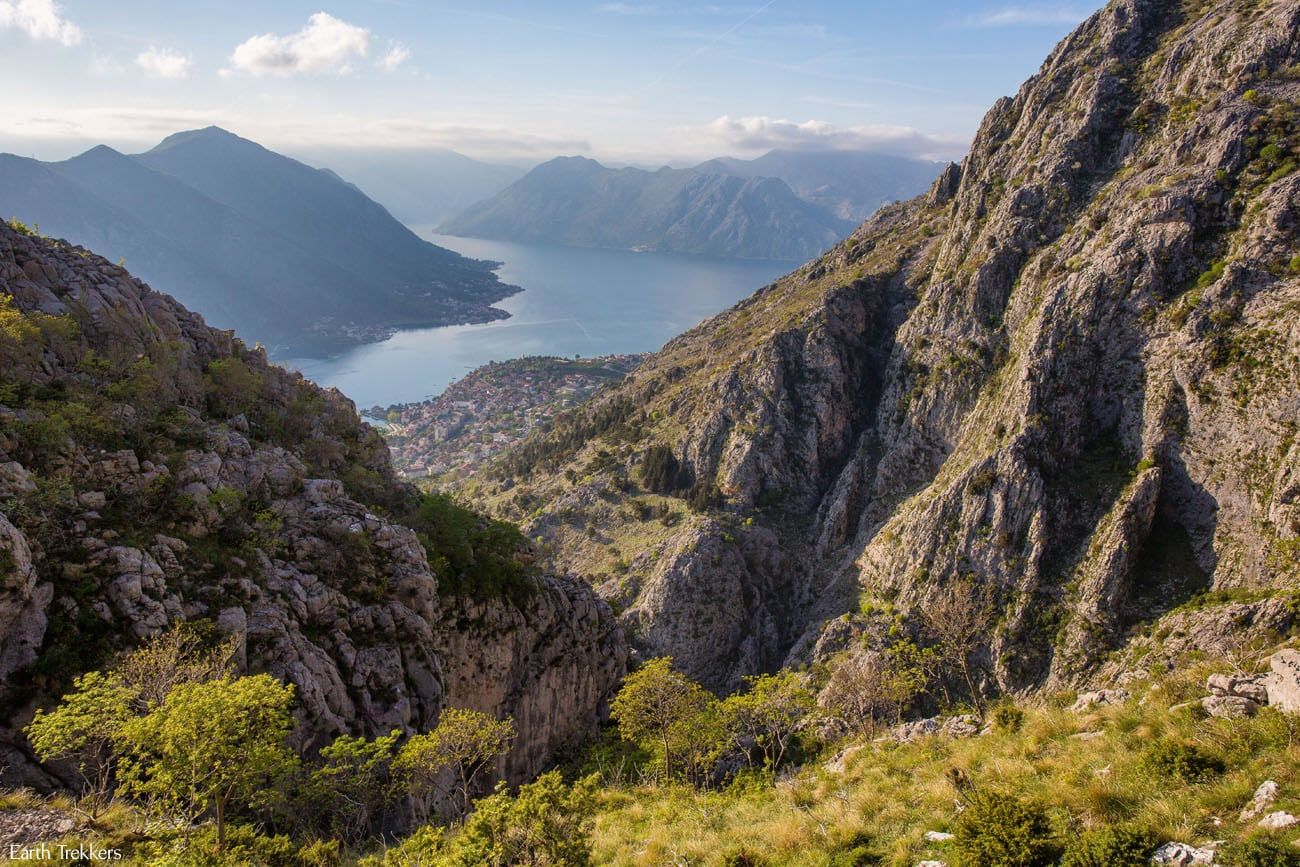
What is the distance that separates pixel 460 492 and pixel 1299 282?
106m

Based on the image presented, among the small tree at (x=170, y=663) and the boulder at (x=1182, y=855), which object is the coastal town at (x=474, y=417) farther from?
the boulder at (x=1182, y=855)

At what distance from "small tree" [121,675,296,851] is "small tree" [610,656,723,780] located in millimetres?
16883

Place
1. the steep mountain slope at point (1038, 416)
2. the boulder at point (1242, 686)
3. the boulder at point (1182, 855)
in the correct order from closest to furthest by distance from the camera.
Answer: the boulder at point (1182, 855), the boulder at point (1242, 686), the steep mountain slope at point (1038, 416)

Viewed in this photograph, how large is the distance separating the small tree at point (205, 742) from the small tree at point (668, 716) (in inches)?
665

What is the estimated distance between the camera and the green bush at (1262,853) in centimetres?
971

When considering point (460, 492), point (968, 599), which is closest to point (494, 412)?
point (460, 492)

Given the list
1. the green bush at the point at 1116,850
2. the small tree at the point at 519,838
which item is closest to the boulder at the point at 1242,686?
the green bush at the point at 1116,850

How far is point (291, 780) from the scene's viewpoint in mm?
21250

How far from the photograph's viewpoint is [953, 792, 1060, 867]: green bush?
11398 millimetres

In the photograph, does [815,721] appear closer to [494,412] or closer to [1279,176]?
[1279,176]

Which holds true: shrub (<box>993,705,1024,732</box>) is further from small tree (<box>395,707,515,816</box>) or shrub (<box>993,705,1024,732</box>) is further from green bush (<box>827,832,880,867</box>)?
small tree (<box>395,707,515,816</box>)

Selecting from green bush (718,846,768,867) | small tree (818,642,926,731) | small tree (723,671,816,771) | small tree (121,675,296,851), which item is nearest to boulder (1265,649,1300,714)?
green bush (718,846,768,867)

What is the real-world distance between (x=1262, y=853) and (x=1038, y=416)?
167 feet

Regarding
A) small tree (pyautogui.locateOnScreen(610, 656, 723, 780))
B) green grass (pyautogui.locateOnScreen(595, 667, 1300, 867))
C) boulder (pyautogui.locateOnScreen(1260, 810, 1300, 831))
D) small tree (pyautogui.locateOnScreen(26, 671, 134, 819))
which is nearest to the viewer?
boulder (pyautogui.locateOnScreen(1260, 810, 1300, 831))
